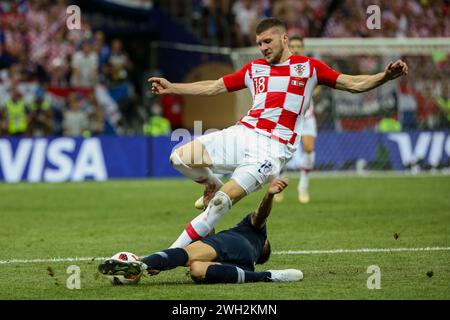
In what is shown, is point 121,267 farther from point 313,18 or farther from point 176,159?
point 313,18

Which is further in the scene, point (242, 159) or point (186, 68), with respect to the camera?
point (186, 68)

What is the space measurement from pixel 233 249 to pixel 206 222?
1.66 ft

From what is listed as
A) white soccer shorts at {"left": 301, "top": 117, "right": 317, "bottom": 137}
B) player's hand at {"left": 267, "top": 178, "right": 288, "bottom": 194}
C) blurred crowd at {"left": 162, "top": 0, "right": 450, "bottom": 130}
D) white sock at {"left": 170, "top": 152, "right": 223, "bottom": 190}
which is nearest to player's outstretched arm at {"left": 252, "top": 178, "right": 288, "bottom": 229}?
player's hand at {"left": 267, "top": 178, "right": 288, "bottom": 194}

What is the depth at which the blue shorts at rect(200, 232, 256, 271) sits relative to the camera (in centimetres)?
763

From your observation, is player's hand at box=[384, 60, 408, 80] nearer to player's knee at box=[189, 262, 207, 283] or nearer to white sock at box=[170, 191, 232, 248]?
white sock at box=[170, 191, 232, 248]

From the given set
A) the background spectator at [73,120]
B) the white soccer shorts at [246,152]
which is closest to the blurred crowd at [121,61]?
the background spectator at [73,120]

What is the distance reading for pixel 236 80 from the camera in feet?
28.9

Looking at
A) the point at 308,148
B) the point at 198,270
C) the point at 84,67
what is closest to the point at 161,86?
the point at 198,270

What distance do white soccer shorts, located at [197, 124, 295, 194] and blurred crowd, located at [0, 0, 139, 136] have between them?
13.9m

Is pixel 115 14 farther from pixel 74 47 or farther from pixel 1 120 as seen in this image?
pixel 1 120

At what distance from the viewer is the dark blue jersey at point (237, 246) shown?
764cm

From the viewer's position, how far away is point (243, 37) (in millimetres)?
26047
